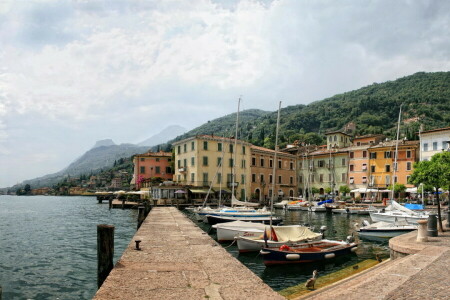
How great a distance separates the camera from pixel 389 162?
61906mm

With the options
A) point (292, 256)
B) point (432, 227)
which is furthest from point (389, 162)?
point (292, 256)

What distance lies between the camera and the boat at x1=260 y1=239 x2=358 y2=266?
16.0 m

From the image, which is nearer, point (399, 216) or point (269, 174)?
point (399, 216)

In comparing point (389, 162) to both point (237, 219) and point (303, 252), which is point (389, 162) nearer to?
point (237, 219)

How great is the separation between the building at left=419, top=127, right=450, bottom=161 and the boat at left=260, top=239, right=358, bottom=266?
45.4 meters

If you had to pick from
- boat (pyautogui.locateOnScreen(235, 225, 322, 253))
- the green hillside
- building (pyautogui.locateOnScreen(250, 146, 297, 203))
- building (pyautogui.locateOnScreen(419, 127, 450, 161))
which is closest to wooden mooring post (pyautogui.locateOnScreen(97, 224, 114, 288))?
boat (pyautogui.locateOnScreen(235, 225, 322, 253))

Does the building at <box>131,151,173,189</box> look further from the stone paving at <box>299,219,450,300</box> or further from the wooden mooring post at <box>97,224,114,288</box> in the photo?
the stone paving at <box>299,219,450,300</box>

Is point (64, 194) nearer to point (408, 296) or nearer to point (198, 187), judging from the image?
point (198, 187)

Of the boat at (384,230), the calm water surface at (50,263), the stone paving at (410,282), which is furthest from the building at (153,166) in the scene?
the stone paving at (410,282)

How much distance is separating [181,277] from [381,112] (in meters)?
130

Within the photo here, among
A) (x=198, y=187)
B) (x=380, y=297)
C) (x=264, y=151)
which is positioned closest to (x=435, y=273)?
(x=380, y=297)

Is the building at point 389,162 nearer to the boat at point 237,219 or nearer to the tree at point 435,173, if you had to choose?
the boat at point 237,219

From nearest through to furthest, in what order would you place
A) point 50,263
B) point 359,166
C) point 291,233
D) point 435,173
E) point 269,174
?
1. point 50,263
2. point 435,173
3. point 291,233
4. point 359,166
5. point 269,174

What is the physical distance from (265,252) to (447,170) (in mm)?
9783
